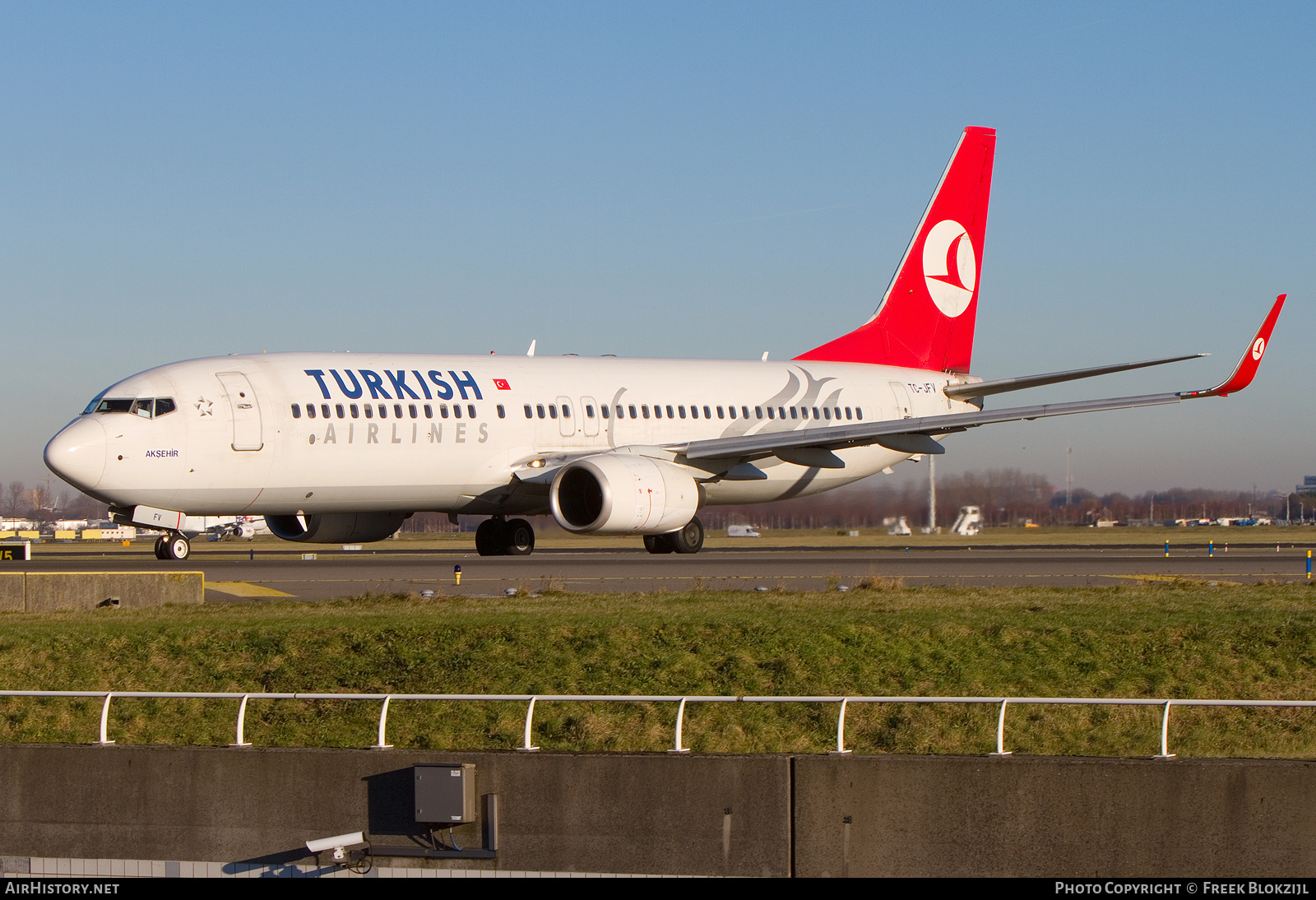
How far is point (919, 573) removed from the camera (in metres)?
28.8

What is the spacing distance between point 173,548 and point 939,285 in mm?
21649

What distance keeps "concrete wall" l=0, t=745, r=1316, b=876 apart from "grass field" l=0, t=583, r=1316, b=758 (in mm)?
2765

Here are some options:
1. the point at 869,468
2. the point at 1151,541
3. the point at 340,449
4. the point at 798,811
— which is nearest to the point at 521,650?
the point at 798,811

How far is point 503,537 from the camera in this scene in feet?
116

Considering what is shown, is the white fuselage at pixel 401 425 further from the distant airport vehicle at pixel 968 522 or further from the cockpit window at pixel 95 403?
the distant airport vehicle at pixel 968 522

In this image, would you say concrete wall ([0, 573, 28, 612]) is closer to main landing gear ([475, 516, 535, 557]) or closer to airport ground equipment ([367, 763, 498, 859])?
airport ground equipment ([367, 763, 498, 859])

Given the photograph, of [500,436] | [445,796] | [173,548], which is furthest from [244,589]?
[445,796]

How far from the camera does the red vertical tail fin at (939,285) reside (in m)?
41.0

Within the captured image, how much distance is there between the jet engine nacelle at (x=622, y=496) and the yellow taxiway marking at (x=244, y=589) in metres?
6.60

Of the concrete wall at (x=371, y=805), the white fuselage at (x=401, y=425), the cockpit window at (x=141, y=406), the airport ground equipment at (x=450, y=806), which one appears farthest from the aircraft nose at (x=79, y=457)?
the airport ground equipment at (x=450, y=806)

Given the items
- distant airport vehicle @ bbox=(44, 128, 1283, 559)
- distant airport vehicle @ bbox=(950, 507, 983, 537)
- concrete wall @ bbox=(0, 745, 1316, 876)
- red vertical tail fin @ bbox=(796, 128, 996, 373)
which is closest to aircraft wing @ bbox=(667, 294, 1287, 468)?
distant airport vehicle @ bbox=(44, 128, 1283, 559)

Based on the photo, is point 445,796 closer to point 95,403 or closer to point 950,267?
point 95,403
